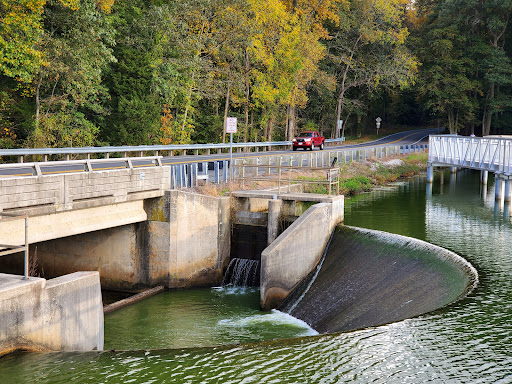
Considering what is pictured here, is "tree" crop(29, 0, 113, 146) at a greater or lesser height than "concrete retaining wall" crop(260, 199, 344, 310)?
greater

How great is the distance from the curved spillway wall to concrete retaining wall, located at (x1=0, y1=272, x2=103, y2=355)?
21.5 ft

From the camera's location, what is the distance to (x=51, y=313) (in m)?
13.1

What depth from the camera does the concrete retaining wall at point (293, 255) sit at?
806 inches

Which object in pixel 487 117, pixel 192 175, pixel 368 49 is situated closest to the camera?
pixel 192 175

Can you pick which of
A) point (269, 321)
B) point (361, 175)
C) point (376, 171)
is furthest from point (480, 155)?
point (269, 321)

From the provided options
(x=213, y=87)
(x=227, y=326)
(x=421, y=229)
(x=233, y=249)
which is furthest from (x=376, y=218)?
(x=213, y=87)

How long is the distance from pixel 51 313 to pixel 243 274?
11143 millimetres

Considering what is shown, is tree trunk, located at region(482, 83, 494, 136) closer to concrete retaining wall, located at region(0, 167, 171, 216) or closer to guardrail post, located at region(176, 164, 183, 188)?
guardrail post, located at region(176, 164, 183, 188)

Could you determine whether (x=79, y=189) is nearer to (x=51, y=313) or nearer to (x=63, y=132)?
(x=51, y=313)

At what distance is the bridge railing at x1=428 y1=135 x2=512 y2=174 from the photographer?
32062mm

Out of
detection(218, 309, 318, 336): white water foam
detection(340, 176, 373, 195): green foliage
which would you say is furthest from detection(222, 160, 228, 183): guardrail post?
detection(340, 176, 373, 195): green foliage

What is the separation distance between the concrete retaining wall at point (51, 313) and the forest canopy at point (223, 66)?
19700 millimetres

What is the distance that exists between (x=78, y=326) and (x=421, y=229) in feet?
55.5

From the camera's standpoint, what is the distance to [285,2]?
62219mm
